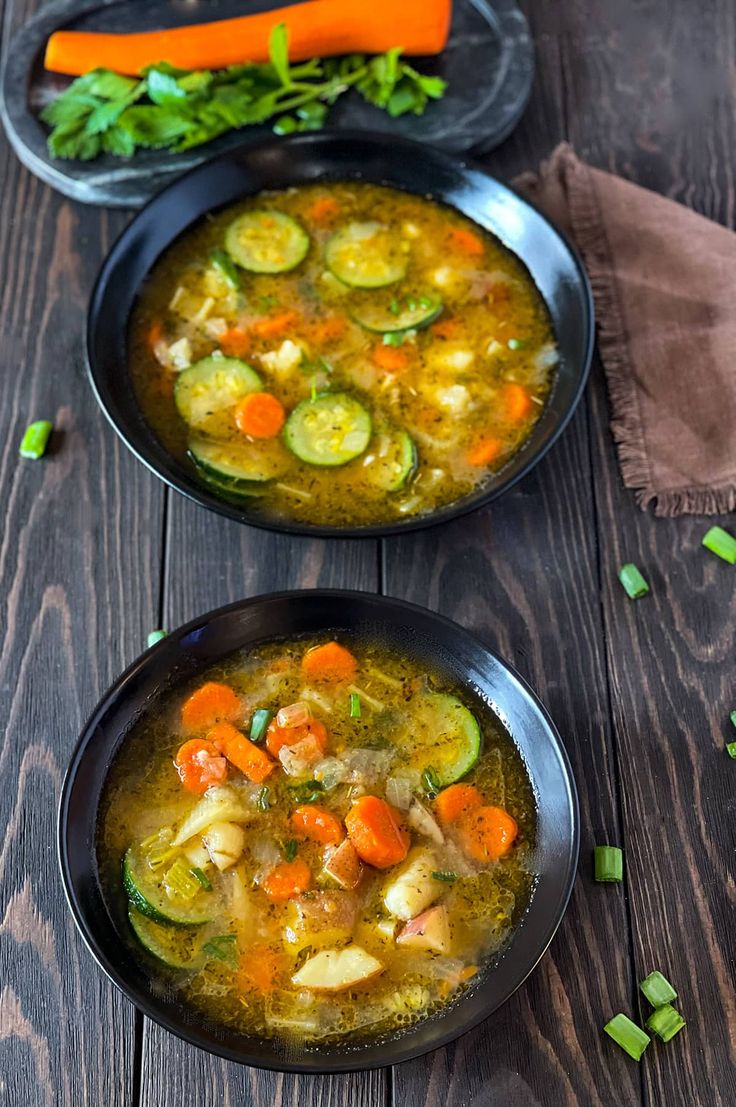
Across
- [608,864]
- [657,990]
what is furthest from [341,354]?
[657,990]

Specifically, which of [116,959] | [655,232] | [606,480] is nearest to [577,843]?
[116,959]

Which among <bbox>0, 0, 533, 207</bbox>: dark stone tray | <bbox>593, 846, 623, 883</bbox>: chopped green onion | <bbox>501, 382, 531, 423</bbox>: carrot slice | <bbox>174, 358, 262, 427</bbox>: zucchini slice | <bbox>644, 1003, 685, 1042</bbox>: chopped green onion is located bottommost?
<bbox>644, 1003, 685, 1042</bbox>: chopped green onion

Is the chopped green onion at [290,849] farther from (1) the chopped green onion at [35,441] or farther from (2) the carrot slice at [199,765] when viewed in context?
(1) the chopped green onion at [35,441]

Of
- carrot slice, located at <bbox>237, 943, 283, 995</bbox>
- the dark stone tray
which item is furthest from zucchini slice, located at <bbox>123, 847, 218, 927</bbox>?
the dark stone tray

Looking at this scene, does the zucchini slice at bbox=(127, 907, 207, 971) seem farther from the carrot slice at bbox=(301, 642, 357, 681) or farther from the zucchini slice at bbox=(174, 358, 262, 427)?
the zucchini slice at bbox=(174, 358, 262, 427)

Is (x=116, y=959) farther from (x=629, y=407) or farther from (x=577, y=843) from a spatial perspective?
(x=629, y=407)

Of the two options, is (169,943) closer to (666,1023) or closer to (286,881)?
(286,881)

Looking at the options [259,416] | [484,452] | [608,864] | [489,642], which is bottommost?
[608,864]
